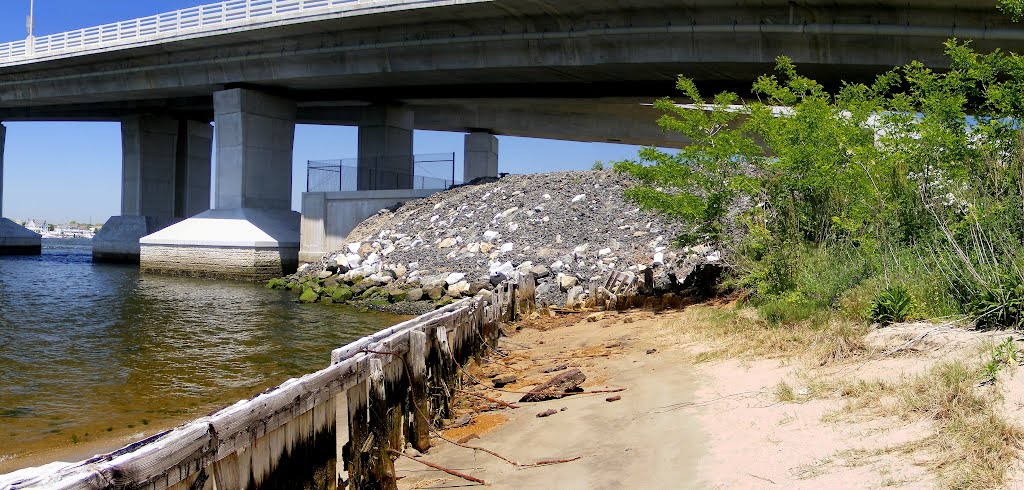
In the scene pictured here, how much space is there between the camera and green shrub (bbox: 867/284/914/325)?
868cm

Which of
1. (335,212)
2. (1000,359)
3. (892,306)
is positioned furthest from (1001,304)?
(335,212)

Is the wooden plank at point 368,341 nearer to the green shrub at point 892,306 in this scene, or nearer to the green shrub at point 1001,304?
the green shrub at point 892,306

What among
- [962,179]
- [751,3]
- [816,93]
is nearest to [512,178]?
[751,3]

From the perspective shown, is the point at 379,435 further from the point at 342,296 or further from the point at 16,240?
the point at 16,240

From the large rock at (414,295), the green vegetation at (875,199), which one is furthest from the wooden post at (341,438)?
the large rock at (414,295)

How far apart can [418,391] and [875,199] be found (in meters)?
7.46

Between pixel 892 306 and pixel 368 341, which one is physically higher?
pixel 892 306

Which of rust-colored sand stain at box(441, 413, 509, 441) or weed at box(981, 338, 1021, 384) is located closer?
weed at box(981, 338, 1021, 384)

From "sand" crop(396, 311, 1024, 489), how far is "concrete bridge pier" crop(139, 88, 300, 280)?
2905 centimetres

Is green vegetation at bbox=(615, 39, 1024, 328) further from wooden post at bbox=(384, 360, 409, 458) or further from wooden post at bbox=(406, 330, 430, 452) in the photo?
wooden post at bbox=(384, 360, 409, 458)

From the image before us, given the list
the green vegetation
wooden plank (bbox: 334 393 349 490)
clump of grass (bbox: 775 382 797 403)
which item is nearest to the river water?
wooden plank (bbox: 334 393 349 490)

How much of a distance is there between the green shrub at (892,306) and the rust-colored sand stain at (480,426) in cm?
426

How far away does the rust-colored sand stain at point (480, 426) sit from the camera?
8531 mm

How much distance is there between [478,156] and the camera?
157 ft
